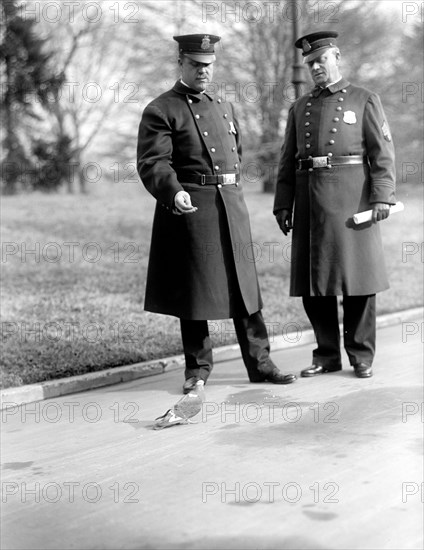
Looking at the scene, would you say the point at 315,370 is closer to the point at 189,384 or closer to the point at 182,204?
the point at 189,384

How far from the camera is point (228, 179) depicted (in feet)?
20.9

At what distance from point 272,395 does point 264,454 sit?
4.51ft

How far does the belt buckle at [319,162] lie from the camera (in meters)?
6.77

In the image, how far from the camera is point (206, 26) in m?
24.1

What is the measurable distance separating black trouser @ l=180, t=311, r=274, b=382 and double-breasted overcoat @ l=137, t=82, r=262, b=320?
13 cm

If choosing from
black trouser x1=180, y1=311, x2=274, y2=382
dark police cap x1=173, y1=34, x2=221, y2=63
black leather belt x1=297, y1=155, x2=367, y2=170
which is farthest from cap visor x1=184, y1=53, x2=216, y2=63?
black trouser x1=180, y1=311, x2=274, y2=382

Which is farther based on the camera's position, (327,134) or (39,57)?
(39,57)

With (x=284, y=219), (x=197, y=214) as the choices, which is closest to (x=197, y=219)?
(x=197, y=214)

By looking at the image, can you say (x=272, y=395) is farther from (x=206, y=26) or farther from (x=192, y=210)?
(x=206, y=26)

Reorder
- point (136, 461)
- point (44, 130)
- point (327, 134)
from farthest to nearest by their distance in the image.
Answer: point (44, 130), point (327, 134), point (136, 461)

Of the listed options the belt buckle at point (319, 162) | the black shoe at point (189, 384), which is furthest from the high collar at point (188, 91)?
the black shoe at point (189, 384)

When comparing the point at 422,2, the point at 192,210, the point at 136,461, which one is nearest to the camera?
the point at 136,461

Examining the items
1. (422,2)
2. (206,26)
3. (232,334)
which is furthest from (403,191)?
(232,334)

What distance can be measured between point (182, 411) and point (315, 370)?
153 centimetres
